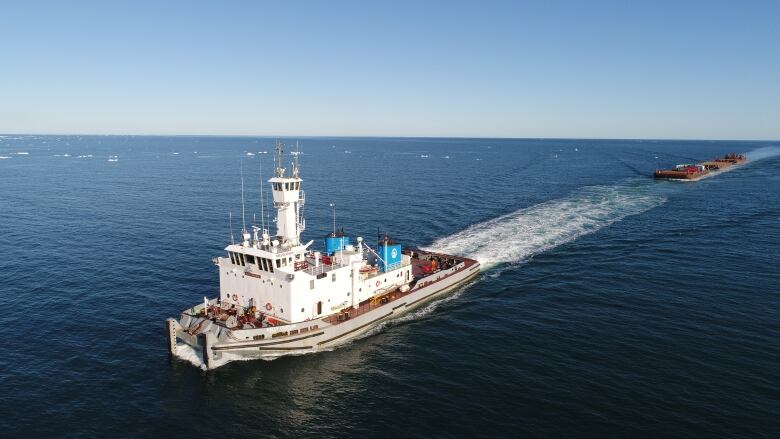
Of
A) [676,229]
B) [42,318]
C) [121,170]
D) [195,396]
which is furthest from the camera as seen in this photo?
[121,170]

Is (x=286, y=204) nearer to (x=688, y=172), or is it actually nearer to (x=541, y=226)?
(x=541, y=226)

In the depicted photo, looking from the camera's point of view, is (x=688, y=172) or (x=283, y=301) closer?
(x=283, y=301)


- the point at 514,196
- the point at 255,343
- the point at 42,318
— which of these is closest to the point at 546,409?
the point at 255,343

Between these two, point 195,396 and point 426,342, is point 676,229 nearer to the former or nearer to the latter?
point 426,342

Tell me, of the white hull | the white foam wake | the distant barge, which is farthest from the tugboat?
the distant barge

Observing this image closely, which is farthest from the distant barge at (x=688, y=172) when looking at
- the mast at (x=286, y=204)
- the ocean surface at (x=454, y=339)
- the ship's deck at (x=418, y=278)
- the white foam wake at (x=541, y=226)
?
the mast at (x=286, y=204)

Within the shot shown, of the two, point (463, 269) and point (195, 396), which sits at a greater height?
point (463, 269)

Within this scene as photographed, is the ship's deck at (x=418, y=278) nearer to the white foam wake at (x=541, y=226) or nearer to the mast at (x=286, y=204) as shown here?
the white foam wake at (x=541, y=226)

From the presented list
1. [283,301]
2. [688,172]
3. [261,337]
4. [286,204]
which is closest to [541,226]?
[286,204]
